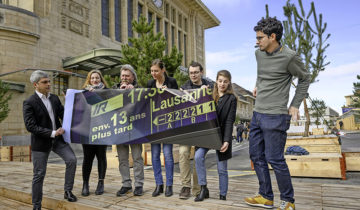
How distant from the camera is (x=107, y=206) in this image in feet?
10.9

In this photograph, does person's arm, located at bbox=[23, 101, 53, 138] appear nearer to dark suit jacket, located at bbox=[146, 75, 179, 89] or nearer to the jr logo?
the jr logo

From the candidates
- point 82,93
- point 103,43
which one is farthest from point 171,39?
point 82,93

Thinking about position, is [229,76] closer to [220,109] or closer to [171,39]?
[220,109]

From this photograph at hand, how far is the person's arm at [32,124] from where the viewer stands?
3367 mm

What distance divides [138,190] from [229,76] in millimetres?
2214

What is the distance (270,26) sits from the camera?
8.89 feet

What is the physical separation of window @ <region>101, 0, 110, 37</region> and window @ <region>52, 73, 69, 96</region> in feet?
22.3

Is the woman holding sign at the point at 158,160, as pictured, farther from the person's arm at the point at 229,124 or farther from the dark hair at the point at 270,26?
the dark hair at the point at 270,26

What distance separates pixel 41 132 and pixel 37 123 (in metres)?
0.19

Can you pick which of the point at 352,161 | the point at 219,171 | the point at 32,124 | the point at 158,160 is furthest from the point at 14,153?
the point at 352,161

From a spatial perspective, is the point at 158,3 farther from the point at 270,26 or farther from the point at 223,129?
the point at 270,26

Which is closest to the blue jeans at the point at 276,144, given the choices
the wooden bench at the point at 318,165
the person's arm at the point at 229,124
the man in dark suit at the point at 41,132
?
the person's arm at the point at 229,124

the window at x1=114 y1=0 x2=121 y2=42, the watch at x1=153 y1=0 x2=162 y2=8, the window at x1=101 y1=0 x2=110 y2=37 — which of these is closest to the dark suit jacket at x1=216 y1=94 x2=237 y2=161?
the window at x1=101 y1=0 x2=110 y2=37

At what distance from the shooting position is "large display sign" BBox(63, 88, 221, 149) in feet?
11.5
